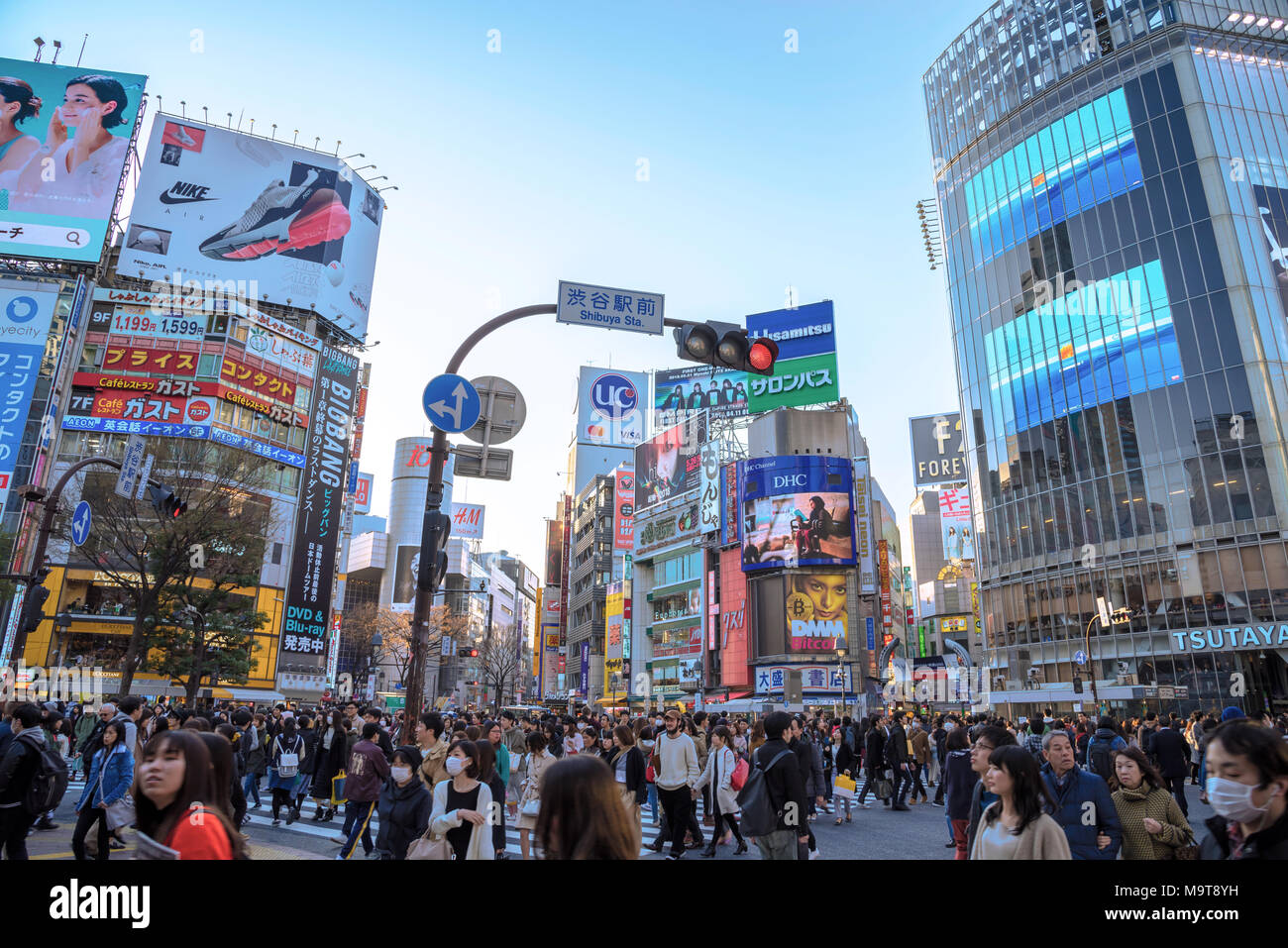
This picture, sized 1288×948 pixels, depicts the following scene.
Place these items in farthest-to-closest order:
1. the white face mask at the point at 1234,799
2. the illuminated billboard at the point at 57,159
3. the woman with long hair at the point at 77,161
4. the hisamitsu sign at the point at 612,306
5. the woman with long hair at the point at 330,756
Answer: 1. the woman with long hair at the point at 77,161
2. the illuminated billboard at the point at 57,159
3. the woman with long hair at the point at 330,756
4. the hisamitsu sign at the point at 612,306
5. the white face mask at the point at 1234,799

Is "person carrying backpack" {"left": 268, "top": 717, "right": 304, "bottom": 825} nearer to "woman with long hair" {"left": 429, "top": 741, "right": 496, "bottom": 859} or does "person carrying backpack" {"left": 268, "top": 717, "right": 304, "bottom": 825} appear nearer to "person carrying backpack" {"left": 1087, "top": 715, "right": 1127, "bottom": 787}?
"woman with long hair" {"left": 429, "top": 741, "right": 496, "bottom": 859}

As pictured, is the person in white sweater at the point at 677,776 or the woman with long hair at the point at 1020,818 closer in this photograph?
the woman with long hair at the point at 1020,818

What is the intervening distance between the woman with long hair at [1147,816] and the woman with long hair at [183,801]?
5.58 meters

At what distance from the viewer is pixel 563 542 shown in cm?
10144

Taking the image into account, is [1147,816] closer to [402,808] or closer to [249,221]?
[402,808]

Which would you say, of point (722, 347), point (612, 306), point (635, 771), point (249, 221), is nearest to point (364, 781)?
point (635, 771)

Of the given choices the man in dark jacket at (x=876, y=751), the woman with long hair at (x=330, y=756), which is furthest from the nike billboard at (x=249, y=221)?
the man in dark jacket at (x=876, y=751)

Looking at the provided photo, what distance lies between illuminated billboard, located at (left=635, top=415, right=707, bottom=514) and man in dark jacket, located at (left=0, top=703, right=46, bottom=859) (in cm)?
6006

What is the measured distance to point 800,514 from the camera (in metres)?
56.6

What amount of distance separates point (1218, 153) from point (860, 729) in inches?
1636

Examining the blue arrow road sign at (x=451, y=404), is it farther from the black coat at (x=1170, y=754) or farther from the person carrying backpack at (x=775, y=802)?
the black coat at (x=1170, y=754)

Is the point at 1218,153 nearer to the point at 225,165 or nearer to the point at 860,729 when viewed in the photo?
the point at 860,729

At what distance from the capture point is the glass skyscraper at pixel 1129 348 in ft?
132

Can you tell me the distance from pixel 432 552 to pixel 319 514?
51.1m
